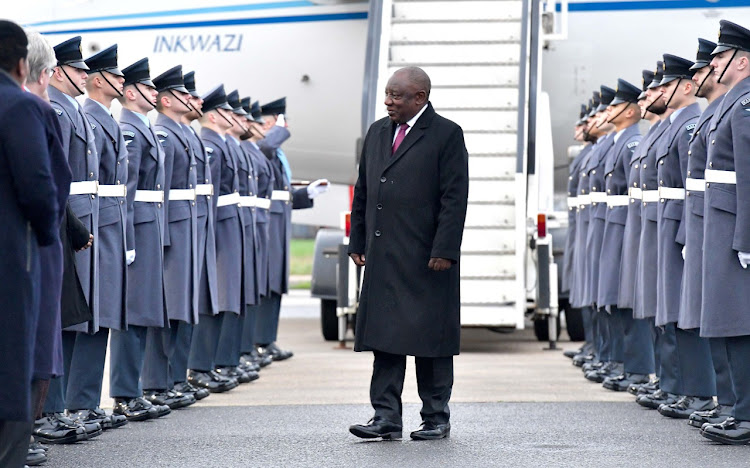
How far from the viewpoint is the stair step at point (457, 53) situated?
38.9 ft

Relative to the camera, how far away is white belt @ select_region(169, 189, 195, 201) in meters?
8.05

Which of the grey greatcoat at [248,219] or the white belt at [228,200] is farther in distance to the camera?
the grey greatcoat at [248,219]

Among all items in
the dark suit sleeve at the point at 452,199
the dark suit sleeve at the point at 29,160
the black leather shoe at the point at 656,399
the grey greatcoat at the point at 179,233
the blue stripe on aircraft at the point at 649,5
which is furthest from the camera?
the blue stripe on aircraft at the point at 649,5

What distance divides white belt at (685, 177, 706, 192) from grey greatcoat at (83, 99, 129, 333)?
2615 mm

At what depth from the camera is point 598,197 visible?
9.62 meters

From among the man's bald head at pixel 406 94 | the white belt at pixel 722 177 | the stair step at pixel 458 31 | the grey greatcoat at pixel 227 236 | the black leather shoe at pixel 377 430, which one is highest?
the stair step at pixel 458 31

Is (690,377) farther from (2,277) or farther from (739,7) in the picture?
(739,7)

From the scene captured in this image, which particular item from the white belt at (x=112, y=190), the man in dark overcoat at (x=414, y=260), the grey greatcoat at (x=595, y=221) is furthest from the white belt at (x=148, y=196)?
the grey greatcoat at (x=595, y=221)

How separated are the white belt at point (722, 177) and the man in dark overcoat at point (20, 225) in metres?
3.04

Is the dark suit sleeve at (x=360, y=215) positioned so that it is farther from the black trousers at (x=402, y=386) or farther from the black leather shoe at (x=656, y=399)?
the black leather shoe at (x=656, y=399)

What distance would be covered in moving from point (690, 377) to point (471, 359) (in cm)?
381

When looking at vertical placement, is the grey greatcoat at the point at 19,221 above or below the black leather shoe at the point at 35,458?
above

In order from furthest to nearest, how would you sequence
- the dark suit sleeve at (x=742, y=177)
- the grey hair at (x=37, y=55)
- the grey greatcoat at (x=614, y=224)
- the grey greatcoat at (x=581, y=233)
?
the grey greatcoat at (x=581, y=233) < the grey greatcoat at (x=614, y=224) < the dark suit sleeve at (x=742, y=177) < the grey hair at (x=37, y=55)

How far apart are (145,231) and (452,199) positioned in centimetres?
186
